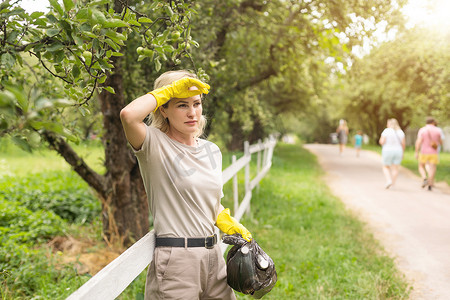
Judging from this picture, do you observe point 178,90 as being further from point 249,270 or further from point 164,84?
point 249,270

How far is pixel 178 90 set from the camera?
7.83 ft

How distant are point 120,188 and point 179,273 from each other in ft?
11.5

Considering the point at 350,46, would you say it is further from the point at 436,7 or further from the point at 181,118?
the point at 181,118

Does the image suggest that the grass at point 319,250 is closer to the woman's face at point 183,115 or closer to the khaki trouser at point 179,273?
the khaki trouser at point 179,273

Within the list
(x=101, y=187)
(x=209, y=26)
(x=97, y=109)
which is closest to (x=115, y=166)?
(x=101, y=187)

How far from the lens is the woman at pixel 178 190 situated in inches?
89.4

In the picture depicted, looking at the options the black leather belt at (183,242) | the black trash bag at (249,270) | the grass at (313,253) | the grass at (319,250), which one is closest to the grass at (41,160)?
the grass at (313,253)

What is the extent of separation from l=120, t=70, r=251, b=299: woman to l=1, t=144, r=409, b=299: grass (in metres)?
1.60

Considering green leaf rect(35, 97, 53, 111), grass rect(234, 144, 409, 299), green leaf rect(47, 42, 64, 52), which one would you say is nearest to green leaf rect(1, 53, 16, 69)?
green leaf rect(47, 42, 64, 52)

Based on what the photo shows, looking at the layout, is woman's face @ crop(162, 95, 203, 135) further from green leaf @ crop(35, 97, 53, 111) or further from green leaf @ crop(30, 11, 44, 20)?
green leaf @ crop(35, 97, 53, 111)

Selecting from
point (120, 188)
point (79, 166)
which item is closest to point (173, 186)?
point (120, 188)

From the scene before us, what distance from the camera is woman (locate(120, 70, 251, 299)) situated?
7.45 ft

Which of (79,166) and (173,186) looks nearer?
(173,186)

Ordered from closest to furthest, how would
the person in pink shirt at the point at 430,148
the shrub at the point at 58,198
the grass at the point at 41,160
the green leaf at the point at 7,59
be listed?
the green leaf at the point at 7,59 → the grass at the point at 41,160 → the shrub at the point at 58,198 → the person in pink shirt at the point at 430,148
